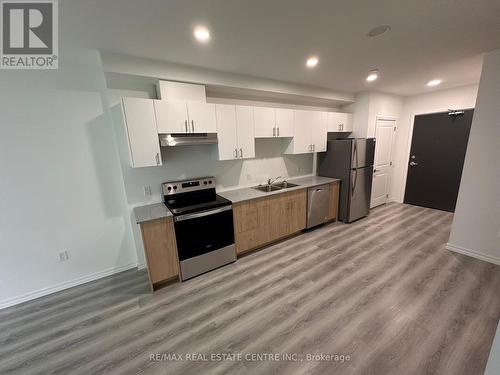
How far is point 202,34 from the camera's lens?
5.78 feet

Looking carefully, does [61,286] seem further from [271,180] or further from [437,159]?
[437,159]

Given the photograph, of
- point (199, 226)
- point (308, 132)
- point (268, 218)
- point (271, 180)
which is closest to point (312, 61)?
point (308, 132)

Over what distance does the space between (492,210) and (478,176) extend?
461 mm

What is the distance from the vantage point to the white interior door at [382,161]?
4.40 meters

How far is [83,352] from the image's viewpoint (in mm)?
1672

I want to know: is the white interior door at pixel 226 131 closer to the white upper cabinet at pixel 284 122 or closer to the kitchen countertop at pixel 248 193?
the kitchen countertop at pixel 248 193

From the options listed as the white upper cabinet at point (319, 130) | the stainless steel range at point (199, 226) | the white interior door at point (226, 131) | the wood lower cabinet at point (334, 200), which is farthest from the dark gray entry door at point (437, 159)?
the stainless steel range at point (199, 226)

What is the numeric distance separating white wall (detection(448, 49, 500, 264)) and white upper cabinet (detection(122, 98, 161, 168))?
13.1 ft

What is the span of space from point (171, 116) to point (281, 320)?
249 centimetres

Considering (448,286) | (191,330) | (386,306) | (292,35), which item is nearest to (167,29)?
(292,35)

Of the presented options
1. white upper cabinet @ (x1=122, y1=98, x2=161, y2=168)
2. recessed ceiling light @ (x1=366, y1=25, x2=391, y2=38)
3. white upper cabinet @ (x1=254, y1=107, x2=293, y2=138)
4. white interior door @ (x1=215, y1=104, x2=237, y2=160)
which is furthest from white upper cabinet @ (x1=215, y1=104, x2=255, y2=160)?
recessed ceiling light @ (x1=366, y1=25, x2=391, y2=38)

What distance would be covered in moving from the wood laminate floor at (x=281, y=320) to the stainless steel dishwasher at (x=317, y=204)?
2.67 feet

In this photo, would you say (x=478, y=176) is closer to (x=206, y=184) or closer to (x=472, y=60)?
(x=472, y=60)

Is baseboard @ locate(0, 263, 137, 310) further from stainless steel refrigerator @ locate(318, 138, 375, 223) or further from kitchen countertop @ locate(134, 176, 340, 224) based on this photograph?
stainless steel refrigerator @ locate(318, 138, 375, 223)
